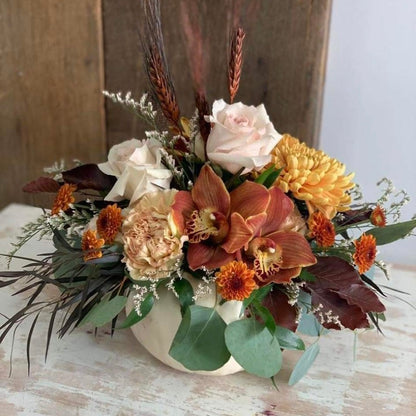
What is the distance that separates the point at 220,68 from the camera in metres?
1.17

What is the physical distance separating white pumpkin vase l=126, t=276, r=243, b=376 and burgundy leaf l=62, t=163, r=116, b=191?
14cm

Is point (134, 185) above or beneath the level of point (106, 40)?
beneath

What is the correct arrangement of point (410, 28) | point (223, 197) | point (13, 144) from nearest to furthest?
point (223, 197), point (410, 28), point (13, 144)

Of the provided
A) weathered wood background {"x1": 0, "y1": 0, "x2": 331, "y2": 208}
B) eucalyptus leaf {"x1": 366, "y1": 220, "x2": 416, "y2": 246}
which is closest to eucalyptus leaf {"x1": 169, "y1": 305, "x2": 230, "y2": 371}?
eucalyptus leaf {"x1": 366, "y1": 220, "x2": 416, "y2": 246}

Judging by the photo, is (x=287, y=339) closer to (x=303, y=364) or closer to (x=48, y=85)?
(x=303, y=364)

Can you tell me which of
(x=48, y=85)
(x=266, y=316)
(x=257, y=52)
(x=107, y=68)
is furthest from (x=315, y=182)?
(x=48, y=85)

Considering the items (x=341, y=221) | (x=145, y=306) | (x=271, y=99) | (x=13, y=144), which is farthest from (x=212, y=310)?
(x=13, y=144)

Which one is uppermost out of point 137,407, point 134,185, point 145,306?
point 134,185

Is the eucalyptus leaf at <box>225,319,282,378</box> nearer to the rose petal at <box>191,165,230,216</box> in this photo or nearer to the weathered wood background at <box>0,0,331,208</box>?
the rose petal at <box>191,165,230,216</box>

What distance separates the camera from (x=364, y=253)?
0.57 m

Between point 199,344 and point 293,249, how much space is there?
0.14 m

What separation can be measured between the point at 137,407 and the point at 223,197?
26 centimetres

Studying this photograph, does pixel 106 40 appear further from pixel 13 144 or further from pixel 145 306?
pixel 145 306

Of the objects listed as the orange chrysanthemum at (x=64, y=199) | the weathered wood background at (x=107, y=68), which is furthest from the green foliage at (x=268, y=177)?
the weathered wood background at (x=107, y=68)
